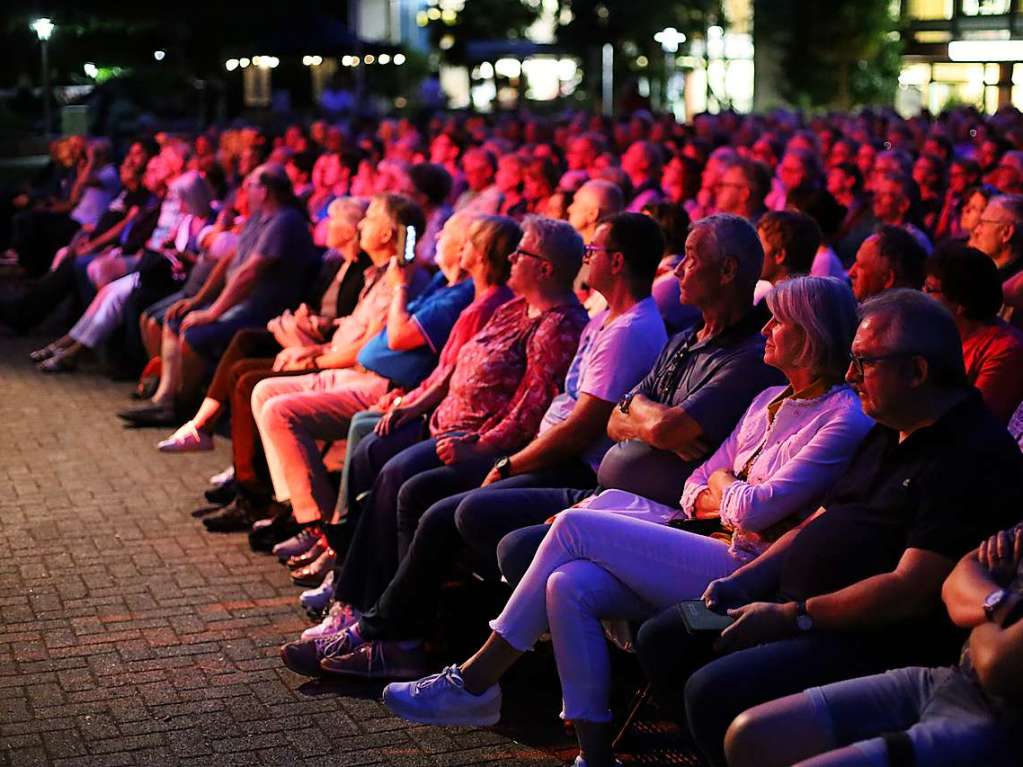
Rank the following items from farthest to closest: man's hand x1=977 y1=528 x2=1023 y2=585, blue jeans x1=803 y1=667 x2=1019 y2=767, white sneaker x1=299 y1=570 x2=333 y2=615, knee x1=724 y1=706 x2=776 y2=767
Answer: white sneaker x1=299 y1=570 x2=333 y2=615, knee x1=724 y1=706 x2=776 y2=767, man's hand x1=977 y1=528 x2=1023 y2=585, blue jeans x1=803 y1=667 x2=1019 y2=767

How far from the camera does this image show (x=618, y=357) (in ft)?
17.9

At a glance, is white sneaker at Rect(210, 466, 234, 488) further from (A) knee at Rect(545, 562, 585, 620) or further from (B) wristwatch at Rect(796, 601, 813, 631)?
(B) wristwatch at Rect(796, 601, 813, 631)

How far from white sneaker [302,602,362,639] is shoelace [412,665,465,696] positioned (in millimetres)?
792

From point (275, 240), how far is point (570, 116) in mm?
17657

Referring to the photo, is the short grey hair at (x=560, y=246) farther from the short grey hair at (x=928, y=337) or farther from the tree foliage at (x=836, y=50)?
the tree foliage at (x=836, y=50)

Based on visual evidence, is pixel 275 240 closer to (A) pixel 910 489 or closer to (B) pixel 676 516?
(B) pixel 676 516

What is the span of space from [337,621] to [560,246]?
4.95ft

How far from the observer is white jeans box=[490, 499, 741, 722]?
4.41 metres

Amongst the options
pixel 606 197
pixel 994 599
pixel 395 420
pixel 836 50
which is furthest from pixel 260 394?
pixel 836 50

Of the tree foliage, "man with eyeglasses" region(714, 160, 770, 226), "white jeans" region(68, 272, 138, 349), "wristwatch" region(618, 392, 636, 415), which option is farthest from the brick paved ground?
the tree foliage

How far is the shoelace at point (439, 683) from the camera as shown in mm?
4809

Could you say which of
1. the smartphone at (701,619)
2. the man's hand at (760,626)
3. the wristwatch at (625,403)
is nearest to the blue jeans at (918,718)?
the man's hand at (760,626)

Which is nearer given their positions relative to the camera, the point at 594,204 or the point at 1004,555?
the point at 1004,555

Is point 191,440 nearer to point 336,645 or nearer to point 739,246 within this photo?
point 336,645
